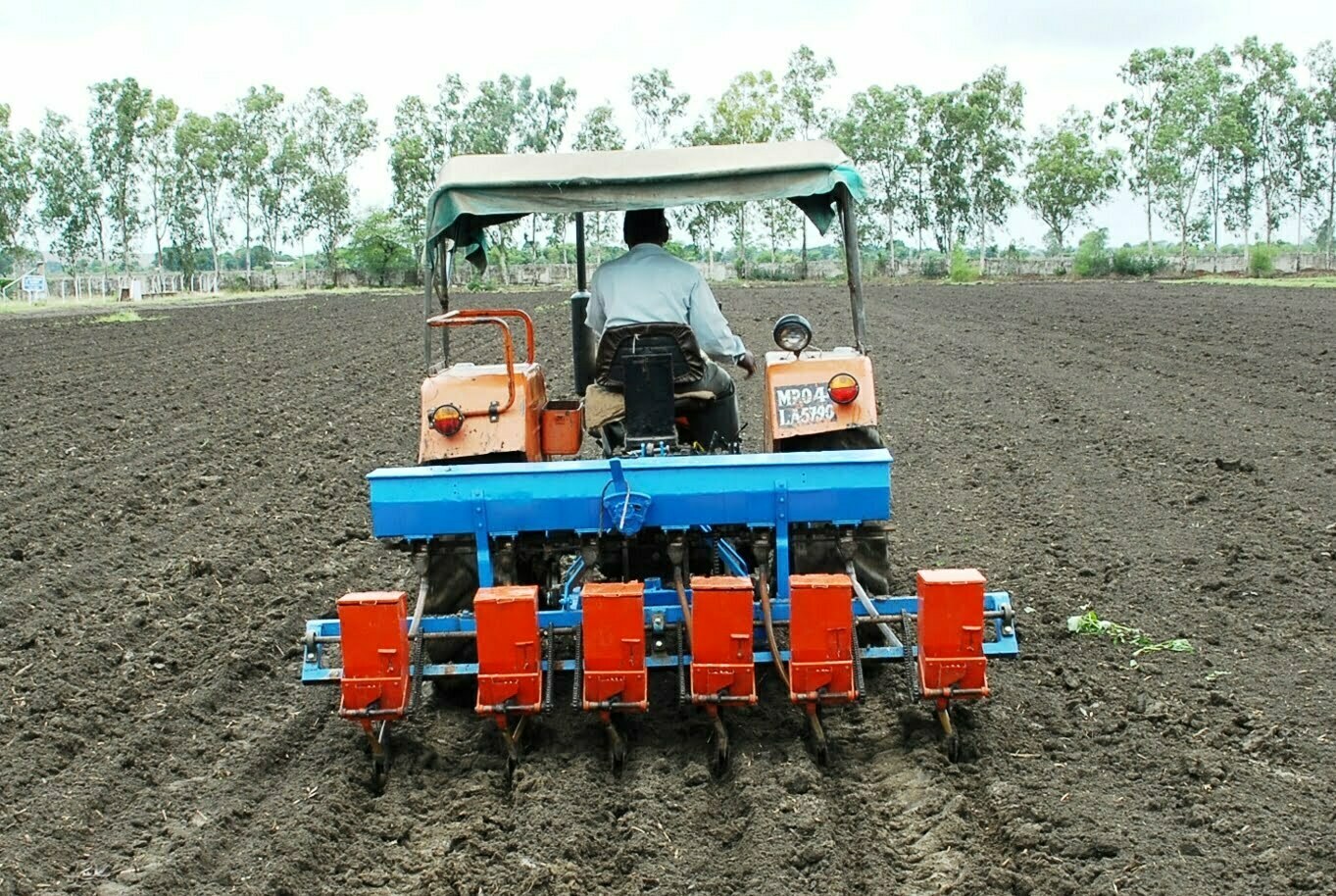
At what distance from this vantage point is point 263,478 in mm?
10828

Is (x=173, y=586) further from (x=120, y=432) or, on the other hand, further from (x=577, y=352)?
(x=120, y=432)

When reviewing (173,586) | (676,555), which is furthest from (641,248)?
(173,586)

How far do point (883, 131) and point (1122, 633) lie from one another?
250ft

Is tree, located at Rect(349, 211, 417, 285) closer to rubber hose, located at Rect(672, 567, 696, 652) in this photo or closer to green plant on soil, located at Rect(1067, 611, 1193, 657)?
green plant on soil, located at Rect(1067, 611, 1193, 657)

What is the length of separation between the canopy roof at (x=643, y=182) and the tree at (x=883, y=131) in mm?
74184

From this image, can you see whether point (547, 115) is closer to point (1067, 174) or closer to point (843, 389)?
point (1067, 174)

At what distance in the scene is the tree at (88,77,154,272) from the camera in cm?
7444

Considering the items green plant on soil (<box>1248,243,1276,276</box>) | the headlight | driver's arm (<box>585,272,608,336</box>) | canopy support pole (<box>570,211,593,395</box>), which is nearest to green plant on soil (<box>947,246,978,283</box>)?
green plant on soil (<box>1248,243,1276,276</box>)

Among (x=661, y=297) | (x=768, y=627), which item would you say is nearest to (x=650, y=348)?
(x=661, y=297)

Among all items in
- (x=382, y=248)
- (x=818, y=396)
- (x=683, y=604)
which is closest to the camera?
(x=683, y=604)

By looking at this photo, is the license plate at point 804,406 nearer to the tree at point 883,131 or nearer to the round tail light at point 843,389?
the round tail light at point 843,389

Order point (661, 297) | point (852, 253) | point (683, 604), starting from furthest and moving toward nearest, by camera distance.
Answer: point (852, 253), point (661, 297), point (683, 604)

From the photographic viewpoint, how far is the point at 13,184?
72.8 metres

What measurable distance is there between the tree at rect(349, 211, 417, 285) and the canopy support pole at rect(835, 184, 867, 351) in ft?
Answer: 224
